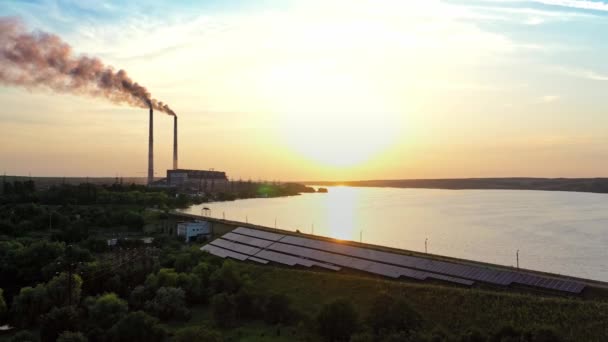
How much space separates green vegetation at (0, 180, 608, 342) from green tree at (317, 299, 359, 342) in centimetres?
5

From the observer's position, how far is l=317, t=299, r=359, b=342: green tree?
80.1 feet

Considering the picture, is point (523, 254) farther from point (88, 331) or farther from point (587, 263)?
point (88, 331)

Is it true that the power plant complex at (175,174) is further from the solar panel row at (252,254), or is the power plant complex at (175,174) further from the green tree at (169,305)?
the green tree at (169,305)

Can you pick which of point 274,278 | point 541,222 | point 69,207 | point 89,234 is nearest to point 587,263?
point 274,278

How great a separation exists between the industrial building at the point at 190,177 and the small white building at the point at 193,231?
94.8 metres

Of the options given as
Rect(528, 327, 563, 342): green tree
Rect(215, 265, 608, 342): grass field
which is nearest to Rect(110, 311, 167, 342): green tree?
Rect(215, 265, 608, 342): grass field

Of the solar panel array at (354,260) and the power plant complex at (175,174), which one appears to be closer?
the solar panel array at (354,260)

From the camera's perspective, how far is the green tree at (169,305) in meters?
29.8

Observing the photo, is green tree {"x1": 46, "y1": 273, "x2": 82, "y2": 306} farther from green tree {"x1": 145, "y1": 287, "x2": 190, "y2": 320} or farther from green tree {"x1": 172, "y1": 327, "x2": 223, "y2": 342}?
green tree {"x1": 172, "y1": 327, "x2": 223, "y2": 342}

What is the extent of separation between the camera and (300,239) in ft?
147

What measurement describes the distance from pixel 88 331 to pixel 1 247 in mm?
23671

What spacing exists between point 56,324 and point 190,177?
142344 millimetres

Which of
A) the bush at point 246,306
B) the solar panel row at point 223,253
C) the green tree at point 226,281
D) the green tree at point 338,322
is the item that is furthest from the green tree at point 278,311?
the solar panel row at point 223,253

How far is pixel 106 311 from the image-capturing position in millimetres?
28500
